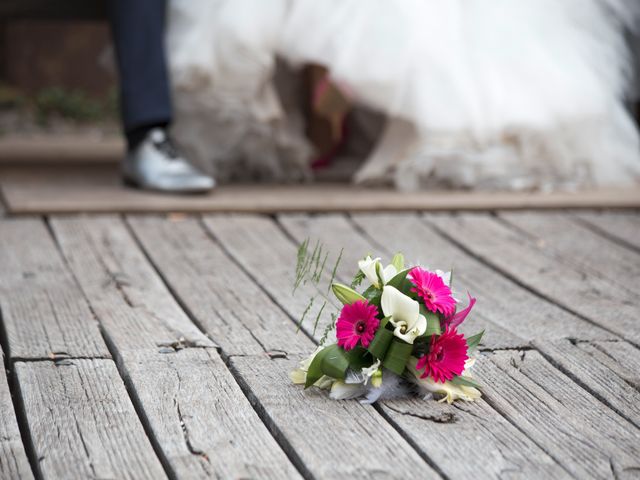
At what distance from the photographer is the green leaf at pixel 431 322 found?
1220 millimetres

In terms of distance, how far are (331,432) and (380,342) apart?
120 mm

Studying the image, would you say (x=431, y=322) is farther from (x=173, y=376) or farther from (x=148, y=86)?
(x=148, y=86)

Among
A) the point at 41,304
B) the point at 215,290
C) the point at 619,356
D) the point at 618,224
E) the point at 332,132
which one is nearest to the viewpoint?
the point at 619,356

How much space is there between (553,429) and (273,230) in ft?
3.66

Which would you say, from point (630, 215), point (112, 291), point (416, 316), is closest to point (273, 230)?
point (112, 291)

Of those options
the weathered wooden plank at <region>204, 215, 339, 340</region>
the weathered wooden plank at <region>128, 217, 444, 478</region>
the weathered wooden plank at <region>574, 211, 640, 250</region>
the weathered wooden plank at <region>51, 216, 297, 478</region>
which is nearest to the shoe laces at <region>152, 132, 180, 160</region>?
the weathered wooden plank at <region>204, 215, 339, 340</region>

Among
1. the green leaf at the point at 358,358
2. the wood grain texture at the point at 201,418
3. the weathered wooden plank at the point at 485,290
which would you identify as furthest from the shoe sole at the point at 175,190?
the green leaf at the point at 358,358

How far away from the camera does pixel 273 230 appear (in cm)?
222

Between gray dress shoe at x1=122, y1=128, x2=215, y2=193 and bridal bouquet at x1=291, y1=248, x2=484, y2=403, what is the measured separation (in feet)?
4.27

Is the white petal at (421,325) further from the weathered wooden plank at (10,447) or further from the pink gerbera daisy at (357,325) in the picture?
the weathered wooden plank at (10,447)

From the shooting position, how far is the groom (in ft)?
8.34

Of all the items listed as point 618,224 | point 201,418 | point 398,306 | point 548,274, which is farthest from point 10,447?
point 618,224

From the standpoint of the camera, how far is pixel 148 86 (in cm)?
256

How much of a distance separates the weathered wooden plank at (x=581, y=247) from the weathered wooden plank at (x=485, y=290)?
20cm
